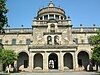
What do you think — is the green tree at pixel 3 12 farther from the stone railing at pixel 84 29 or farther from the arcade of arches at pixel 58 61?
the stone railing at pixel 84 29

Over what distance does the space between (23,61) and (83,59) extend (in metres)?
14.0

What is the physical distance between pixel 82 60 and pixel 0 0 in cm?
3080

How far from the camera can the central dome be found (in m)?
58.2

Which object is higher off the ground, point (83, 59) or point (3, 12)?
point (3, 12)

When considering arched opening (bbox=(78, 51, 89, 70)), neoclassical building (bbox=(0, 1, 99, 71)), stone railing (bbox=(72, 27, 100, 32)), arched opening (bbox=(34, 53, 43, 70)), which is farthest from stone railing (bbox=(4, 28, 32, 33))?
arched opening (bbox=(78, 51, 89, 70))

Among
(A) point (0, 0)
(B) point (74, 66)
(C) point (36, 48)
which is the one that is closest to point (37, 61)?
(C) point (36, 48)

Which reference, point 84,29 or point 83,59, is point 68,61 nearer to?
point 83,59

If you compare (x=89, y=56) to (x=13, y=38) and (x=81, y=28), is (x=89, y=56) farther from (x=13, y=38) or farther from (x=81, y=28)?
(x=13, y=38)

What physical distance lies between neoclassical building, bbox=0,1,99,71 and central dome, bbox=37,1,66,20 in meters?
0.27

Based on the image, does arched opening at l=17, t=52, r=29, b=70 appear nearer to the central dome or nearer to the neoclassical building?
the neoclassical building

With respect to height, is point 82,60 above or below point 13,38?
below

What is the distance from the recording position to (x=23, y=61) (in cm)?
5134

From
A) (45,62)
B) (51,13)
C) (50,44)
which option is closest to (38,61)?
(45,62)

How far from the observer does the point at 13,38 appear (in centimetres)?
5466
